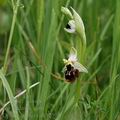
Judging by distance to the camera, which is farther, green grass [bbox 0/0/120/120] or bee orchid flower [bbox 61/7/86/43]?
green grass [bbox 0/0/120/120]

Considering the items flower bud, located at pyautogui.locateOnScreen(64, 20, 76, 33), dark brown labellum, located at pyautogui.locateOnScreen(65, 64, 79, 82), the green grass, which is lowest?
the green grass

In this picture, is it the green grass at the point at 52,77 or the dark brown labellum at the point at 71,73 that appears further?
the green grass at the point at 52,77

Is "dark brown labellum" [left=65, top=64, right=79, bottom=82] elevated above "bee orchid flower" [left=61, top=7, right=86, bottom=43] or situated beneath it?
situated beneath

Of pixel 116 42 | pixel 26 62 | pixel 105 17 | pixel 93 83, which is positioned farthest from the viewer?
pixel 105 17

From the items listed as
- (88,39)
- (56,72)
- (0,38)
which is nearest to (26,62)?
(56,72)

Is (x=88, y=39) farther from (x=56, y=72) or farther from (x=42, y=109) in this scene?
(x=42, y=109)

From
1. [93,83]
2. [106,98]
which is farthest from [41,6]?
[106,98]

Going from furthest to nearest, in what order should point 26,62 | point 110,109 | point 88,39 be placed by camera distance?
1. point 88,39
2. point 26,62
3. point 110,109

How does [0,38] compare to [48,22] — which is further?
[0,38]

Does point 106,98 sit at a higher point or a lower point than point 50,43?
lower
